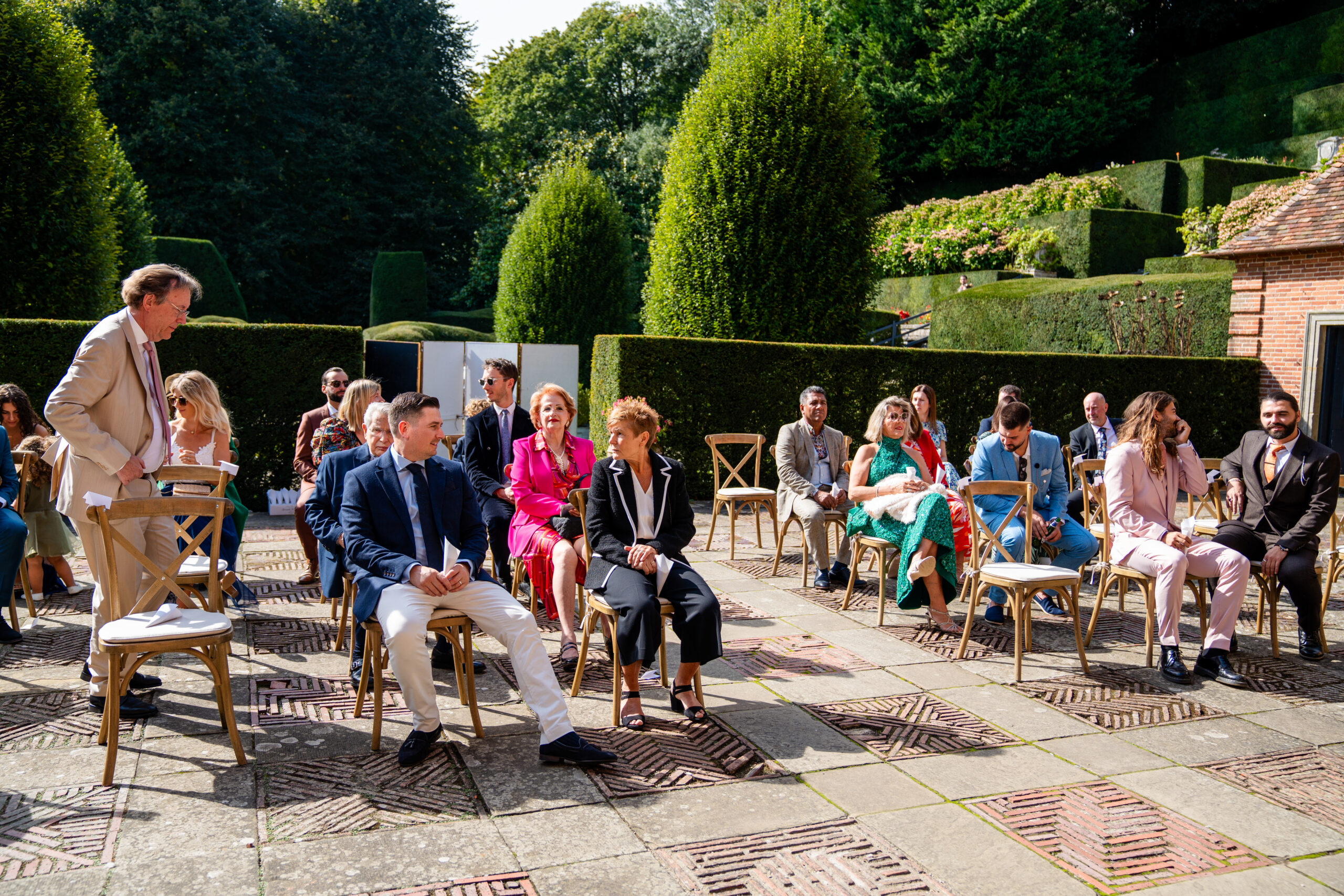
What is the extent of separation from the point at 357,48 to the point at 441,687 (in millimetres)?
32936

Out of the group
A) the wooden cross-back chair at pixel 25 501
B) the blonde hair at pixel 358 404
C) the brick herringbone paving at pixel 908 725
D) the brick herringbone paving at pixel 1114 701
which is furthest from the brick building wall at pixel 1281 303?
the wooden cross-back chair at pixel 25 501

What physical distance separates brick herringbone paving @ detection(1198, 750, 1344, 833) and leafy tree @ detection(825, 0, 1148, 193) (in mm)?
33495

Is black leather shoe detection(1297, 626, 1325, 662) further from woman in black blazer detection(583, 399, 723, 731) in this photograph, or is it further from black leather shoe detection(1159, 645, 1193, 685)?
woman in black blazer detection(583, 399, 723, 731)

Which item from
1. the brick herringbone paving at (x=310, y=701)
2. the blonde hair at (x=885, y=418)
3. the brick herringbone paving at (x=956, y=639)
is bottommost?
the brick herringbone paving at (x=956, y=639)

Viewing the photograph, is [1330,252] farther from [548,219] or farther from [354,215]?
[354,215]

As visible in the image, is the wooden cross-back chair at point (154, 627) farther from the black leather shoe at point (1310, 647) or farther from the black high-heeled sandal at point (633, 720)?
the black leather shoe at point (1310, 647)

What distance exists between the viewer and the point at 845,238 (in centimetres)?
1350

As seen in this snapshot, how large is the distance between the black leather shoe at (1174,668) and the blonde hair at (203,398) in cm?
587

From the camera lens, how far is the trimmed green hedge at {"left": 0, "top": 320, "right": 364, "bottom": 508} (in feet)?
34.4

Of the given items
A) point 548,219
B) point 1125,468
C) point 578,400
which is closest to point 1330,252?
point 1125,468

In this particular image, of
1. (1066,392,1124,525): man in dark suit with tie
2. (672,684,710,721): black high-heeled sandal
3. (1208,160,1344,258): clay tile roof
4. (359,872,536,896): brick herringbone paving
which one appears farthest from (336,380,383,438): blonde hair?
(1208,160,1344,258): clay tile roof

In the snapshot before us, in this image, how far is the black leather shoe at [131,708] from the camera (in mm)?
4340

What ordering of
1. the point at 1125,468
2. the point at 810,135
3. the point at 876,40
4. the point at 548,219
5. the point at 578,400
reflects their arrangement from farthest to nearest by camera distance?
the point at 876,40 → the point at 548,219 → the point at 578,400 → the point at 810,135 → the point at 1125,468

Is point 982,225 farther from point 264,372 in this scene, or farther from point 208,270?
point 264,372
